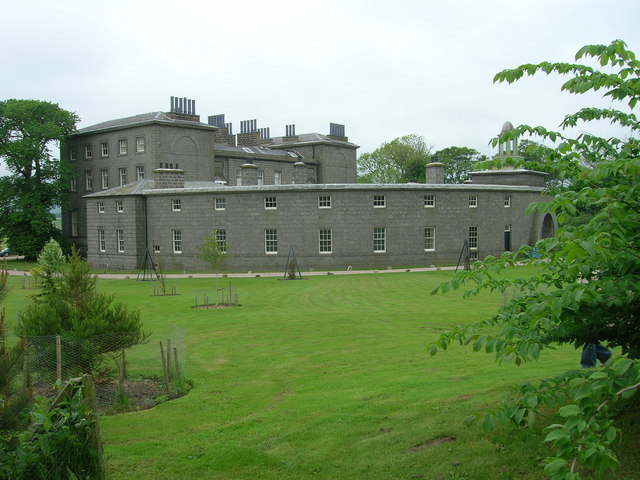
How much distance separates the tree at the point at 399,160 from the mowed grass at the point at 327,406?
218 ft

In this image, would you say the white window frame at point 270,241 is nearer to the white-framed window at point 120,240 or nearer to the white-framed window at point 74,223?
the white-framed window at point 120,240

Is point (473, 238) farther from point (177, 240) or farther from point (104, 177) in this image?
point (104, 177)

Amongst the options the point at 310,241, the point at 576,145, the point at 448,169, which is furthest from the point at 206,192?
the point at 448,169

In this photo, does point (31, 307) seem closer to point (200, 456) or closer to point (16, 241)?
point (200, 456)

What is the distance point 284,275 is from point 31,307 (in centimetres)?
2398

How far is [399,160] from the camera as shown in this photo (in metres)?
88.8

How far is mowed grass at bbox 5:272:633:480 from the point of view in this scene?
23.9 feet

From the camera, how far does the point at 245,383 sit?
1309cm

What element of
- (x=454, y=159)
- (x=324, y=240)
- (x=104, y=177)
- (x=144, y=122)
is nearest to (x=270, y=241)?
(x=324, y=240)

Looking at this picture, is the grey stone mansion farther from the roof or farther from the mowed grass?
the mowed grass

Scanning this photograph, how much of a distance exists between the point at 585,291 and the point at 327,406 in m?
7.10

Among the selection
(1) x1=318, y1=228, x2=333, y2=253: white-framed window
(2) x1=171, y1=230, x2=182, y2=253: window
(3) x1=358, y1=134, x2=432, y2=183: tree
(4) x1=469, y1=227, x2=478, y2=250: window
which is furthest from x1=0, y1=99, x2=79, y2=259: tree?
(3) x1=358, y1=134, x2=432, y2=183: tree

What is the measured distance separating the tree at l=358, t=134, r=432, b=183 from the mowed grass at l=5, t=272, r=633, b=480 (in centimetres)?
6653

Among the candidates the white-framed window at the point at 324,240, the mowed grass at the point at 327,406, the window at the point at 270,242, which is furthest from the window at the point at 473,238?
the mowed grass at the point at 327,406
